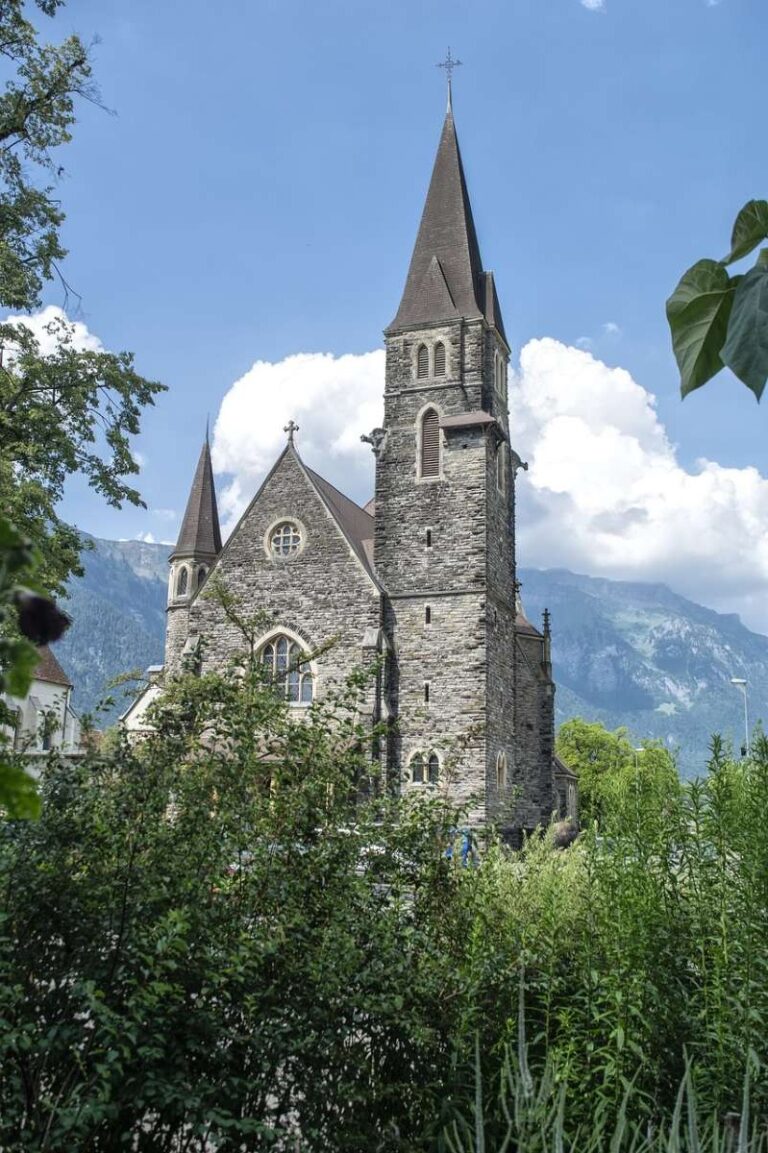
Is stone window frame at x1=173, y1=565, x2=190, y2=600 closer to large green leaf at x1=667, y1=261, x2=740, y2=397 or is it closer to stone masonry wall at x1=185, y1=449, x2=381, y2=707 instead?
stone masonry wall at x1=185, y1=449, x2=381, y2=707

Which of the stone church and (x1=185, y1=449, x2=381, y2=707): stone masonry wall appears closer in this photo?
the stone church

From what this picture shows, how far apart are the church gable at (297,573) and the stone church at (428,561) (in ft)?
0.15

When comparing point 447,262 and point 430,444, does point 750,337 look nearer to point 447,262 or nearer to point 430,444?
point 430,444

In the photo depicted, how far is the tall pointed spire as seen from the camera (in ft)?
129

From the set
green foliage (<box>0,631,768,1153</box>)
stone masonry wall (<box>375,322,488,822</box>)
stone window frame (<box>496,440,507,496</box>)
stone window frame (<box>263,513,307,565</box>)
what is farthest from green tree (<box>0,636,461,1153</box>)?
stone window frame (<box>496,440,507,496</box>)

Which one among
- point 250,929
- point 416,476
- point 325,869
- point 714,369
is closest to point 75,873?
point 250,929

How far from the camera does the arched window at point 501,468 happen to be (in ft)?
111

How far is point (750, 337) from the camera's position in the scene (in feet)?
4.72

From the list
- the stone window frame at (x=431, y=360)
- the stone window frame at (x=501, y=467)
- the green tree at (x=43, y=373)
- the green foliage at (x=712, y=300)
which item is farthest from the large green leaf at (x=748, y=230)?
the stone window frame at (x=431, y=360)

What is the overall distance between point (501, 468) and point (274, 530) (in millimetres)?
7790

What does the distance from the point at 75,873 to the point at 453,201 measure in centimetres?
3590

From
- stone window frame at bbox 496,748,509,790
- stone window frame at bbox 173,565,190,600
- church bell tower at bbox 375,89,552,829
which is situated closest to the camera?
church bell tower at bbox 375,89,552,829

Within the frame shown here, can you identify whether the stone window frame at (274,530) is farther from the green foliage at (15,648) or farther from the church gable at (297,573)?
the green foliage at (15,648)

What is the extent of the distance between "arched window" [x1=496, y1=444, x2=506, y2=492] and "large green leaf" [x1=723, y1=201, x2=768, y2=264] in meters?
32.3
